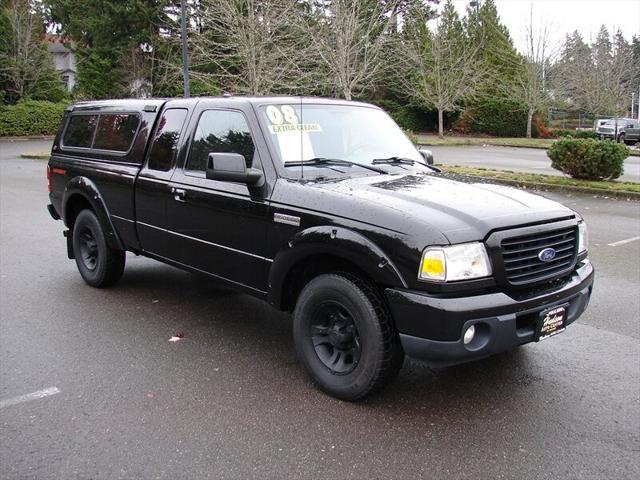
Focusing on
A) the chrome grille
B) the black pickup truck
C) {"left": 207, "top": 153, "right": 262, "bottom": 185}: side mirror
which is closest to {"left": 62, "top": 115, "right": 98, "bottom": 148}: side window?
the black pickup truck

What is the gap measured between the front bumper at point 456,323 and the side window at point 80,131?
13.3 ft

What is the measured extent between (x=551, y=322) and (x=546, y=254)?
398 mm

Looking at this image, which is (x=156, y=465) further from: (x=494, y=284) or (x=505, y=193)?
(x=505, y=193)

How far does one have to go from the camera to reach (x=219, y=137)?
4.70m

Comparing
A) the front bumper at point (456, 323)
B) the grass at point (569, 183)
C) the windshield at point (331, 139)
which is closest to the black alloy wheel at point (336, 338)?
the front bumper at point (456, 323)

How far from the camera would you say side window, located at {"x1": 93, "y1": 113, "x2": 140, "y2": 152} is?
18.4 feet

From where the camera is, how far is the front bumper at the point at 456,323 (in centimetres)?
329

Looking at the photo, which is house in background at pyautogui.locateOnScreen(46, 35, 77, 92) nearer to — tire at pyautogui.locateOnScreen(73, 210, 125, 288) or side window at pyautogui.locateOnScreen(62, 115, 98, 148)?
side window at pyautogui.locateOnScreen(62, 115, 98, 148)

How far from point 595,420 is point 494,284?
1.05 meters

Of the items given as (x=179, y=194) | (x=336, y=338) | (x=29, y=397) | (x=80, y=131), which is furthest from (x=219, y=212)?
(x=80, y=131)

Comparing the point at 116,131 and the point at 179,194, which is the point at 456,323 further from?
the point at 116,131

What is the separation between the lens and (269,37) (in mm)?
20375

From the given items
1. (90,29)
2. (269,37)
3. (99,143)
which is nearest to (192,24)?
(269,37)

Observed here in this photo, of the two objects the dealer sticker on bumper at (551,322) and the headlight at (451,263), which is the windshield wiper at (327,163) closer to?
the headlight at (451,263)
